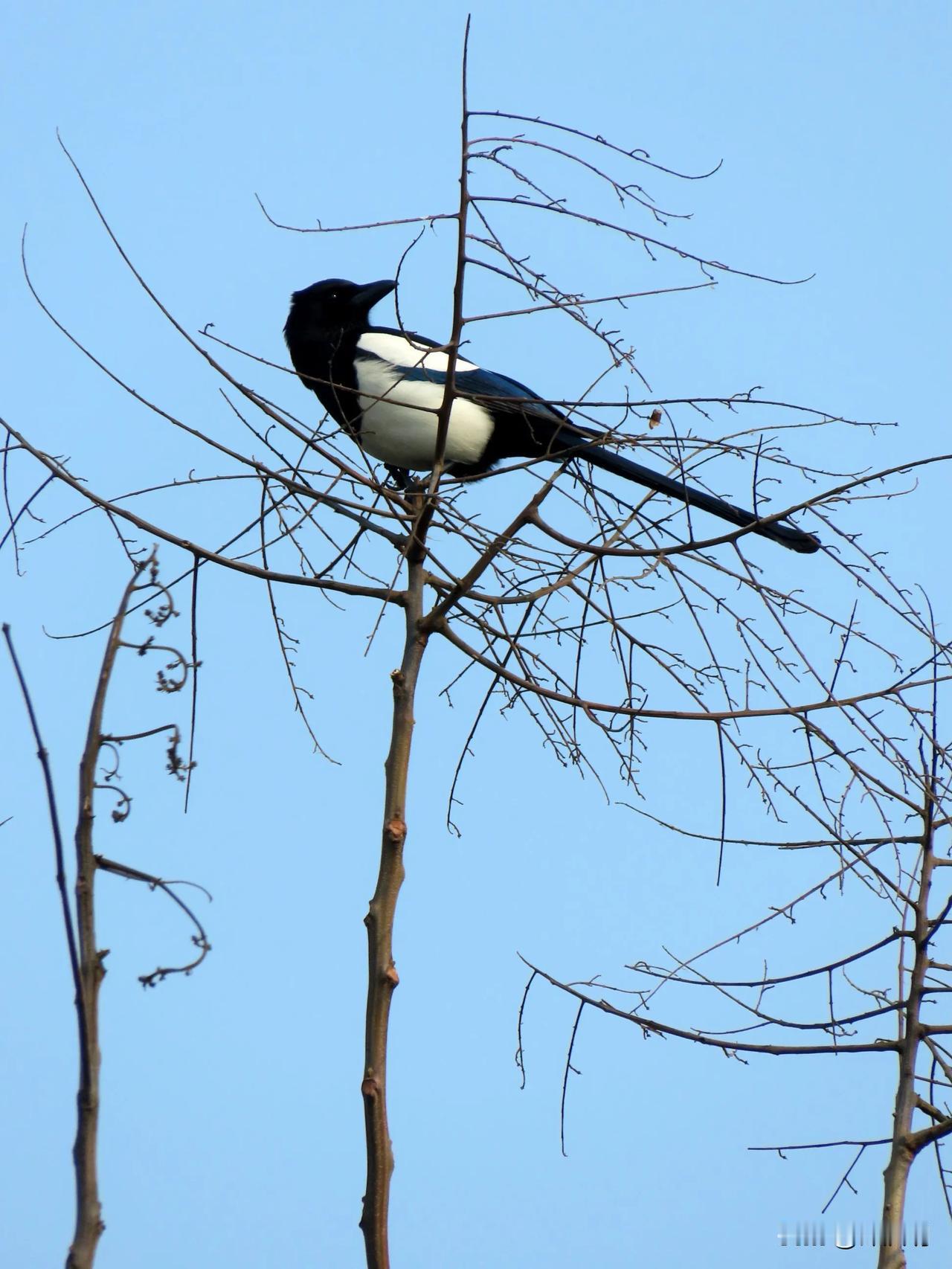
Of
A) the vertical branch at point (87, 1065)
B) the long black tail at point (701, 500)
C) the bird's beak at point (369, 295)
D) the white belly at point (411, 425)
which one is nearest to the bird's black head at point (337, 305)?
the bird's beak at point (369, 295)

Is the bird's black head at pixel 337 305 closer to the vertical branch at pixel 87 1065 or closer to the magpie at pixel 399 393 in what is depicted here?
the magpie at pixel 399 393

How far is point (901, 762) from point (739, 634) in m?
0.32

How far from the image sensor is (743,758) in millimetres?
2158

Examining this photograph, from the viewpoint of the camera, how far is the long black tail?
218 centimetres

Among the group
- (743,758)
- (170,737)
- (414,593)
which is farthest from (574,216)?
(170,737)

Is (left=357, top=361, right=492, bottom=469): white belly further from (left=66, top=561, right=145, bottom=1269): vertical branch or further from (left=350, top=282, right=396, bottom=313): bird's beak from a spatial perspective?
(left=66, top=561, right=145, bottom=1269): vertical branch

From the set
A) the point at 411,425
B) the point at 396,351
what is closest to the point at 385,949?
the point at 411,425

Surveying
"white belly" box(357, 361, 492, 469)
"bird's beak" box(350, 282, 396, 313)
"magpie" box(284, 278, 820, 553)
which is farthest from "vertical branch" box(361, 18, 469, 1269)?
"bird's beak" box(350, 282, 396, 313)

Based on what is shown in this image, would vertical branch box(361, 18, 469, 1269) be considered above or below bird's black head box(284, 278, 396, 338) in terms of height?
below

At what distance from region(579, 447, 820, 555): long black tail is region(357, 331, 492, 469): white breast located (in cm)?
37

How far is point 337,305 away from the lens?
13.8 feet

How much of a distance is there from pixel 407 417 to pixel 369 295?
26.1 inches

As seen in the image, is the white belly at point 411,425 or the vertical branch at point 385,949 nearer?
the vertical branch at point 385,949

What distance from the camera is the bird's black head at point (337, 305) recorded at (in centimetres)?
418
